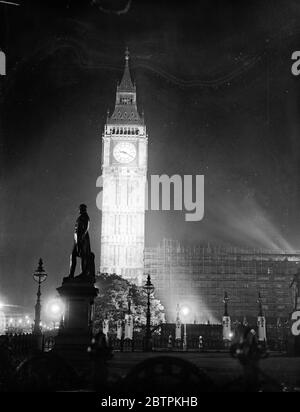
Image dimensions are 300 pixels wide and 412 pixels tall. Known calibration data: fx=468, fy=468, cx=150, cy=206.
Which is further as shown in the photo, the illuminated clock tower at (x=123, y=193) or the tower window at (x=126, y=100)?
the tower window at (x=126, y=100)

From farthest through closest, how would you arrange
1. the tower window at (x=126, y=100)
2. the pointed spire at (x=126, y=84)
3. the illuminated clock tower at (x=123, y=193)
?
the pointed spire at (x=126, y=84) < the tower window at (x=126, y=100) < the illuminated clock tower at (x=123, y=193)

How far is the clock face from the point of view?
11281 centimetres

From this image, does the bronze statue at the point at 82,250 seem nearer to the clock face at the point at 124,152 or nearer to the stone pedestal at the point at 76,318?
the stone pedestal at the point at 76,318

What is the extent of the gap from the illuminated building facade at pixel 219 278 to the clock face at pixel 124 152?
22.6m

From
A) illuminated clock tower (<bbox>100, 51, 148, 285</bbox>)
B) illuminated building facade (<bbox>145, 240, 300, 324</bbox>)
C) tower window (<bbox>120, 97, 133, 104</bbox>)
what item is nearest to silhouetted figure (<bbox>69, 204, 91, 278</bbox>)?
illuminated building facade (<bbox>145, 240, 300, 324</bbox>)

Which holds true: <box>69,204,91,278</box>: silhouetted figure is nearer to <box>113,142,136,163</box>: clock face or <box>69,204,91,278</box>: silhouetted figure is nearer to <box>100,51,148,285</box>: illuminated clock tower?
<box>100,51,148,285</box>: illuminated clock tower

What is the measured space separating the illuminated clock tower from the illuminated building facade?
5824 millimetres

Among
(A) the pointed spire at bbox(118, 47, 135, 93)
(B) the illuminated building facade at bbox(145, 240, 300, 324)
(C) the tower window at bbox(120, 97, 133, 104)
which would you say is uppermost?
(A) the pointed spire at bbox(118, 47, 135, 93)

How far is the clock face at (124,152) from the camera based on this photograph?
112812 mm

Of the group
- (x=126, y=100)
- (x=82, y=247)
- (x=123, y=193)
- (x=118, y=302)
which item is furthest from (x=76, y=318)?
(x=126, y=100)

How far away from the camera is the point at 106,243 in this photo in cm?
10981

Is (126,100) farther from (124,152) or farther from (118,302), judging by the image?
(118,302)

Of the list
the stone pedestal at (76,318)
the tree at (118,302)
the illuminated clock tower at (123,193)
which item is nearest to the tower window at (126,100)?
the illuminated clock tower at (123,193)
